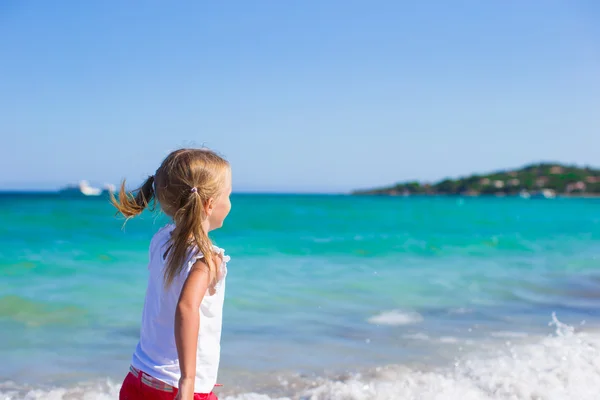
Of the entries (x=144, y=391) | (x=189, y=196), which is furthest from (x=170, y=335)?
(x=189, y=196)

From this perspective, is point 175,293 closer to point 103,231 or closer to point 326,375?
point 326,375

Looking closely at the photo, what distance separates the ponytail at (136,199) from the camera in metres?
2.32

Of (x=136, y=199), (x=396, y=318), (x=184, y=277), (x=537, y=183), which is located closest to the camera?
(x=184, y=277)

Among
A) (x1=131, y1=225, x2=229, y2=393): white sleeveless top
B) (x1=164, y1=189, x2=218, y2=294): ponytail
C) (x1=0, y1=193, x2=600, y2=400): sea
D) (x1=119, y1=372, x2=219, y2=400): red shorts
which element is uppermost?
(x1=164, y1=189, x2=218, y2=294): ponytail

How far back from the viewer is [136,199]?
7.73 ft

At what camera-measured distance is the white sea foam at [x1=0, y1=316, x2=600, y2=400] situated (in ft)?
13.9

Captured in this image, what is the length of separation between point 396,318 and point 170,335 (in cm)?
502

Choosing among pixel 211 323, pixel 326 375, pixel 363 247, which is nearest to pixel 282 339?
pixel 326 375

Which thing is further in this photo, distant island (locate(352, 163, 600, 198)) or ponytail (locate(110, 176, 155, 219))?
distant island (locate(352, 163, 600, 198))

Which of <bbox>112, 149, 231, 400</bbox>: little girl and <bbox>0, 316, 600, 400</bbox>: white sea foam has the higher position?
<bbox>112, 149, 231, 400</bbox>: little girl

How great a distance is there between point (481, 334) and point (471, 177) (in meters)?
149

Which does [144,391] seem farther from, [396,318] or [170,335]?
[396,318]

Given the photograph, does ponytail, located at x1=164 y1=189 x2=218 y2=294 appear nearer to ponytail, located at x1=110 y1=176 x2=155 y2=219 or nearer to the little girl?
the little girl

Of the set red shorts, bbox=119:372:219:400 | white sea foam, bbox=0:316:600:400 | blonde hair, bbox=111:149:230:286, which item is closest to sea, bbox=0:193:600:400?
white sea foam, bbox=0:316:600:400
